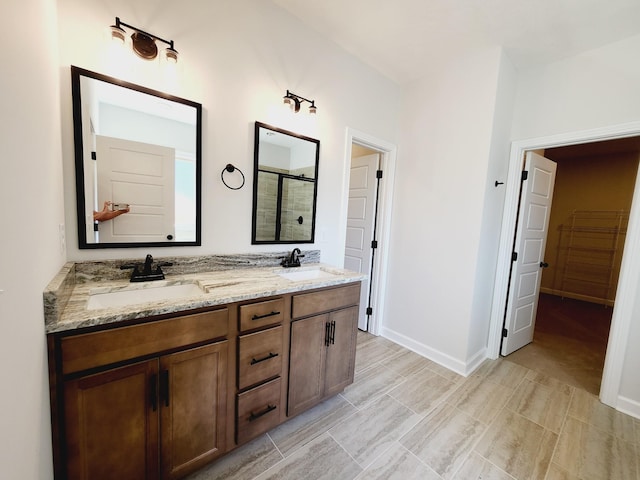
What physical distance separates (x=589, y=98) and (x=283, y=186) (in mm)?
2600

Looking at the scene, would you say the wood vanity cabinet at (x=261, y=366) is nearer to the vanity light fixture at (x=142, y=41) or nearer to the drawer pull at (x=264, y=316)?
the drawer pull at (x=264, y=316)

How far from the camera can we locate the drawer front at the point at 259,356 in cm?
138

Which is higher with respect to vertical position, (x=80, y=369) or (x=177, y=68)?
(x=177, y=68)

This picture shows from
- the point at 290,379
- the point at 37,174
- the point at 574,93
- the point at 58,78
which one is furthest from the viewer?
the point at 574,93

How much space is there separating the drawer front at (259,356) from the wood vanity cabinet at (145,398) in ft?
0.30

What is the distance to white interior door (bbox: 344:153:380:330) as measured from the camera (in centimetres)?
301

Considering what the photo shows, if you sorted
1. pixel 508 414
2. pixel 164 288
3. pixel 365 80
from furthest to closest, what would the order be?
pixel 365 80 → pixel 508 414 → pixel 164 288

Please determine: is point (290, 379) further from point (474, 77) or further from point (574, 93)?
point (574, 93)

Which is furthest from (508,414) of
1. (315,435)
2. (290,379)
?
(290,379)

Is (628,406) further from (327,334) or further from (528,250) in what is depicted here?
(327,334)

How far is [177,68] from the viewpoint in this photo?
152 centimetres

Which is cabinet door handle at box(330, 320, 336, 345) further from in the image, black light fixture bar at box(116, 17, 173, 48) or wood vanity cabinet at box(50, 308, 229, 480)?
black light fixture bar at box(116, 17, 173, 48)

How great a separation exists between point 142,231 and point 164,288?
1.20ft

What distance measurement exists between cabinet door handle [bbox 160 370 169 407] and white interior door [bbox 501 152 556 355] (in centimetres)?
305
